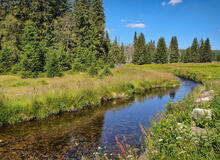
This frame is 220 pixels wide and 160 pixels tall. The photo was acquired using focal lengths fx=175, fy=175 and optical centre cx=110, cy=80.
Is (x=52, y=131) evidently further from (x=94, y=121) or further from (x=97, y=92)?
(x=97, y=92)

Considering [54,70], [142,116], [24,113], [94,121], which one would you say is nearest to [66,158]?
[94,121]

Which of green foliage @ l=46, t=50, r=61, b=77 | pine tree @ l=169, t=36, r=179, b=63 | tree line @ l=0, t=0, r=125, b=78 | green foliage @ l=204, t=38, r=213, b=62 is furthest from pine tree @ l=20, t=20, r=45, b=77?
green foliage @ l=204, t=38, r=213, b=62

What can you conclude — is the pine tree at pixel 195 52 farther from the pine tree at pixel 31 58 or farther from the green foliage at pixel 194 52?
the pine tree at pixel 31 58

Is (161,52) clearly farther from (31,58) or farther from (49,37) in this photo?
(31,58)

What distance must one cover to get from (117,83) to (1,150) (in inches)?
420

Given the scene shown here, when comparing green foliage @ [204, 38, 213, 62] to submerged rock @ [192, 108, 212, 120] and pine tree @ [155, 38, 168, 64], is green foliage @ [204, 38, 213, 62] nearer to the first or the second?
pine tree @ [155, 38, 168, 64]

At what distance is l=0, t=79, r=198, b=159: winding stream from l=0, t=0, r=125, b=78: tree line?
45.1 feet

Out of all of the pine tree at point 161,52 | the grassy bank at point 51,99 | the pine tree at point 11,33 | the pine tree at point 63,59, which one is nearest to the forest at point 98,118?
the grassy bank at point 51,99

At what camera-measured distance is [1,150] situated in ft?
18.2

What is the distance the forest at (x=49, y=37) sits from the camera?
73.2 feet

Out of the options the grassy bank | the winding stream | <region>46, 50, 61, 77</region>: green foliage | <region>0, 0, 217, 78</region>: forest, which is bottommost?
the winding stream

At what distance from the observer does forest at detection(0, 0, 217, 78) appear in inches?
878

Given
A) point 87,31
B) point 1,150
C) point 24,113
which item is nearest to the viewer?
point 1,150

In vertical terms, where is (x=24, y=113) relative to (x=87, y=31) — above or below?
below
